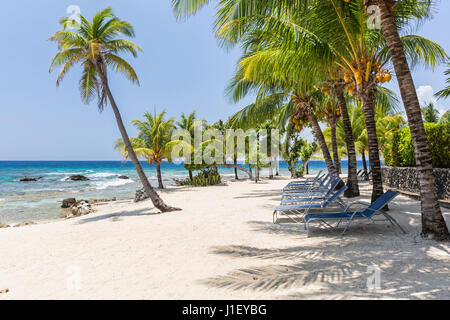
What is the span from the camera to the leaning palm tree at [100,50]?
9328mm

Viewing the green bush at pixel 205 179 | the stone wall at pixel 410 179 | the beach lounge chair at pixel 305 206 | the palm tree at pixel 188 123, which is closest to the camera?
the beach lounge chair at pixel 305 206

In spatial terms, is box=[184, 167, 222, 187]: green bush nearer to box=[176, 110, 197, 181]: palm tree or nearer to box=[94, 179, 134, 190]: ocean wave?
box=[176, 110, 197, 181]: palm tree

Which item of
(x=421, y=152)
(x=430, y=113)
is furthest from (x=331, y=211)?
(x=430, y=113)

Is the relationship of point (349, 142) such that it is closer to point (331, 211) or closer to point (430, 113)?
point (331, 211)

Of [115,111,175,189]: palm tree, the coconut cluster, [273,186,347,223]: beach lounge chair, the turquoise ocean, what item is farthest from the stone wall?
the turquoise ocean

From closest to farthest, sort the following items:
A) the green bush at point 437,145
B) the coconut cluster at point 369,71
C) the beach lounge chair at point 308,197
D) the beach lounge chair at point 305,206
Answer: the beach lounge chair at point 305,206, the coconut cluster at point 369,71, the beach lounge chair at point 308,197, the green bush at point 437,145

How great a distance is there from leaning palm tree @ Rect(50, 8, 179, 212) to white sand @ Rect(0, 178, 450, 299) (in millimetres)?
3809

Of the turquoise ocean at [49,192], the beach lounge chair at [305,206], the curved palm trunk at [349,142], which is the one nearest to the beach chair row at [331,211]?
the beach lounge chair at [305,206]

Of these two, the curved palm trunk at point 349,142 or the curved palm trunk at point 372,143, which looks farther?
the curved palm trunk at point 349,142

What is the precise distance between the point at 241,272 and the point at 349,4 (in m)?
6.45

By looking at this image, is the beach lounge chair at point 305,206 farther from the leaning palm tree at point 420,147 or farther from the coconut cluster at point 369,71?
the coconut cluster at point 369,71

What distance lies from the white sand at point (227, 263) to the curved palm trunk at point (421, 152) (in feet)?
1.11

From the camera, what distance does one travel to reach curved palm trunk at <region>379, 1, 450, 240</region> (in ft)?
14.9
